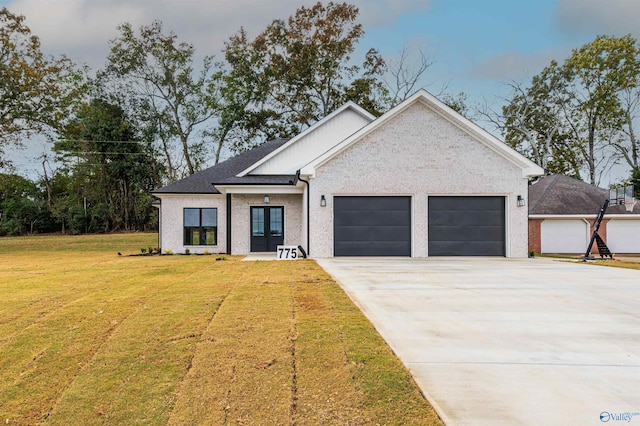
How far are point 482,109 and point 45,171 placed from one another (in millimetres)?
43996

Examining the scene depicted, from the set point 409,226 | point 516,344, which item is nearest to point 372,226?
point 409,226

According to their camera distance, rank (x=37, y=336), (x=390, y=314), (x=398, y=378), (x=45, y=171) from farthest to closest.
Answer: (x=45, y=171) → (x=390, y=314) → (x=37, y=336) → (x=398, y=378)

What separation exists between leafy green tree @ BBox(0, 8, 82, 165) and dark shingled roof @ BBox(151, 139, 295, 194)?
34.2 ft

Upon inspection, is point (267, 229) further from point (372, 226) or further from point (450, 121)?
point (450, 121)

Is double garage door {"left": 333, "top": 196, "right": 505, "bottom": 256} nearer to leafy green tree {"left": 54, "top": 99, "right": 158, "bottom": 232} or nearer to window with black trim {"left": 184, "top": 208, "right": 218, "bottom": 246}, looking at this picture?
window with black trim {"left": 184, "top": 208, "right": 218, "bottom": 246}

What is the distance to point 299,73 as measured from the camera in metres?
32.1

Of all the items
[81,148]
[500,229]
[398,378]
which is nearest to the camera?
[398,378]

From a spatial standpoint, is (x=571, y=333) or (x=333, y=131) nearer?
(x=571, y=333)

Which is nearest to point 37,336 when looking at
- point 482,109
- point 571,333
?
point 571,333

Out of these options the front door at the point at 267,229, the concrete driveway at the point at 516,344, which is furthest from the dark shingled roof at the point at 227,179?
the concrete driveway at the point at 516,344

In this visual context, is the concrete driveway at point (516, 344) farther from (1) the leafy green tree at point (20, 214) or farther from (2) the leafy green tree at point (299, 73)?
(1) the leafy green tree at point (20, 214)

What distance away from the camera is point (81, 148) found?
1556 inches

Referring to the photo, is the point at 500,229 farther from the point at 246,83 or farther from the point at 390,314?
the point at 246,83

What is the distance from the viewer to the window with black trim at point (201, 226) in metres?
17.8
